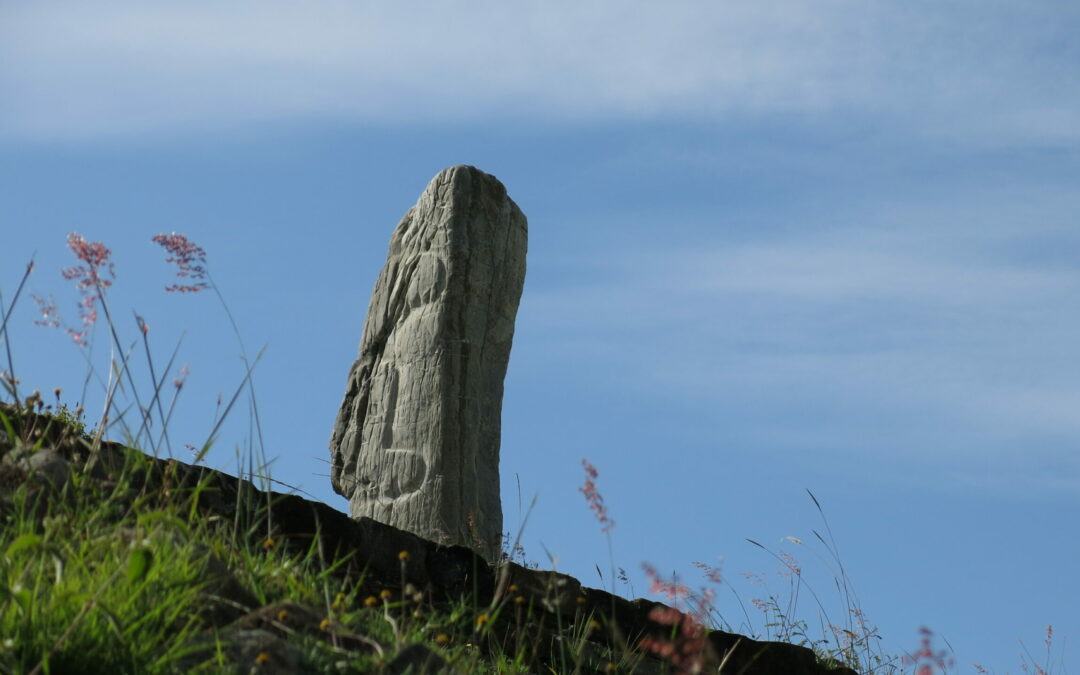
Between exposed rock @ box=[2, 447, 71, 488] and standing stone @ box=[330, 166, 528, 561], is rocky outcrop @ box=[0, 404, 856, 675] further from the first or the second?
standing stone @ box=[330, 166, 528, 561]

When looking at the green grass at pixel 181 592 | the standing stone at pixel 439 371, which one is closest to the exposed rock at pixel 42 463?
the green grass at pixel 181 592

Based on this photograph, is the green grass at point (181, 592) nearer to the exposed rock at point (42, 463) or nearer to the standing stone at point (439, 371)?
the exposed rock at point (42, 463)

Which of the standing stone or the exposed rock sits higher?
the standing stone

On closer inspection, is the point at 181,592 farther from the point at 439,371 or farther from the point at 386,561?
the point at 439,371

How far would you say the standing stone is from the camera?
21.7ft

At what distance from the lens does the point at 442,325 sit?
6.78 metres

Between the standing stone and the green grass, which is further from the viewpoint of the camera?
the standing stone

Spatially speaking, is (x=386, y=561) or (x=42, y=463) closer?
(x=42, y=463)

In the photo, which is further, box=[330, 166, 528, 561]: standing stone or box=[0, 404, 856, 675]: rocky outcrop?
box=[330, 166, 528, 561]: standing stone

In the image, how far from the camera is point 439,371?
6723mm

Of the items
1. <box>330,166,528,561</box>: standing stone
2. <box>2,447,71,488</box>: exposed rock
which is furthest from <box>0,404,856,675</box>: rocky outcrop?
<box>330,166,528,561</box>: standing stone

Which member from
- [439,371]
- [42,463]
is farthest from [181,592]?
[439,371]

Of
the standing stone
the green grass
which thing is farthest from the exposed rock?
the standing stone

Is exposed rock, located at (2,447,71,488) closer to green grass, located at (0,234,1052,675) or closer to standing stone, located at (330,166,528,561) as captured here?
green grass, located at (0,234,1052,675)
